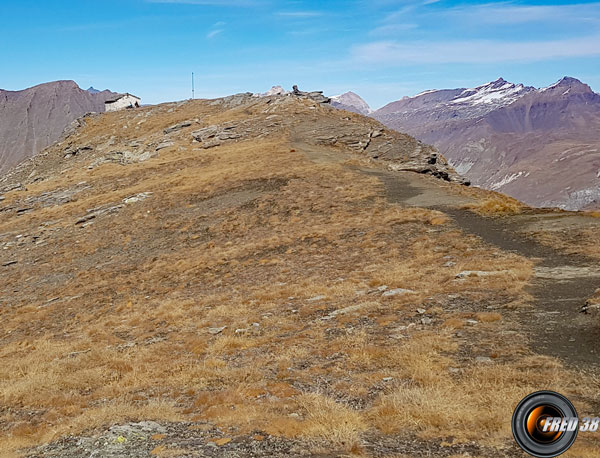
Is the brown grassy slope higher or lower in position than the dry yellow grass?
Result: lower

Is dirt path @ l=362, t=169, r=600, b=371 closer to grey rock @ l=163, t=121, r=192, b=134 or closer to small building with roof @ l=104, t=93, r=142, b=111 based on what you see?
grey rock @ l=163, t=121, r=192, b=134

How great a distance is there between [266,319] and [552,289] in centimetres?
949

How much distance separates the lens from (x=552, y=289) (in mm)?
13977

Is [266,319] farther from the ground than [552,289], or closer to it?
closer to it

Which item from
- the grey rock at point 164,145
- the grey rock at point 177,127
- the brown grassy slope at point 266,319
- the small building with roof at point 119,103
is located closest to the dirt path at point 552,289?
the brown grassy slope at point 266,319

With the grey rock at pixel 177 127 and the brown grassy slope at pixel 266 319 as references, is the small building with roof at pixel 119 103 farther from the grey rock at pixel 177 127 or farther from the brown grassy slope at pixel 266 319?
the brown grassy slope at pixel 266 319

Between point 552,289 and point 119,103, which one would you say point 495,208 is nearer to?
point 552,289

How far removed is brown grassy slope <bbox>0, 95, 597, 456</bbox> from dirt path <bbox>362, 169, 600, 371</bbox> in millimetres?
589

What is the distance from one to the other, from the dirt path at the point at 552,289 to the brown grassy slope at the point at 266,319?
59 cm

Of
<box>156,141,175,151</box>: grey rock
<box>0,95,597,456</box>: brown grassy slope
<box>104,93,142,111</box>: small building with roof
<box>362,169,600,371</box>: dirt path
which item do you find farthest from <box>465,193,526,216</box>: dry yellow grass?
<box>104,93,142,111</box>: small building with roof

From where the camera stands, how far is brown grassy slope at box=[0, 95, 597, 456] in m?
9.16

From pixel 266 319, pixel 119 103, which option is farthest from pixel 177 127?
pixel 266 319

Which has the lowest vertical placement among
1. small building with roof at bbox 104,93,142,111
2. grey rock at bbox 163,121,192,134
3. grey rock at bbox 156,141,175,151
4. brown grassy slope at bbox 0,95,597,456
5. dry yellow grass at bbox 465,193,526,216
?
brown grassy slope at bbox 0,95,597,456

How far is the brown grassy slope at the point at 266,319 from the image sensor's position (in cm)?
916
